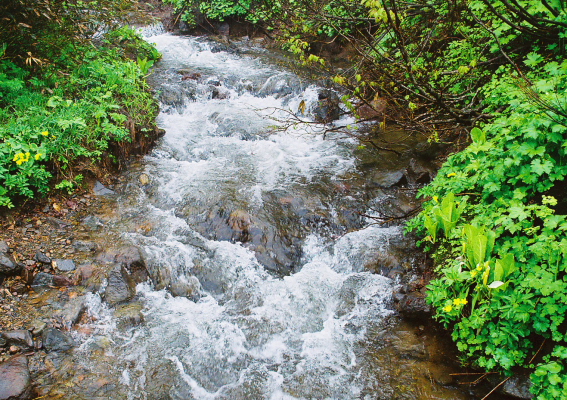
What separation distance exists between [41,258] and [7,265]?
0.39 meters

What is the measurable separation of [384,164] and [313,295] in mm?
3630

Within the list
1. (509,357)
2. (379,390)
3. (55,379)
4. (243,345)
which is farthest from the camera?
(243,345)

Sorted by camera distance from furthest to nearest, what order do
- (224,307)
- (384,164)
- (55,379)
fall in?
(384,164), (224,307), (55,379)

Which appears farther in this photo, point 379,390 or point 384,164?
point 384,164

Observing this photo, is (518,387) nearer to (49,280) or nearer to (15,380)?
→ (15,380)

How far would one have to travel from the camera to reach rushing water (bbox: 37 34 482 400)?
3.81m

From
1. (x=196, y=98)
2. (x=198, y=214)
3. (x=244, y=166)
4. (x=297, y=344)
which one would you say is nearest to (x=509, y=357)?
(x=297, y=344)

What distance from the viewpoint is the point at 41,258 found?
4.52 m

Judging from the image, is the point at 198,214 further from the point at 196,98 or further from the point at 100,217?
the point at 196,98

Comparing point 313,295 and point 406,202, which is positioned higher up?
point 406,202

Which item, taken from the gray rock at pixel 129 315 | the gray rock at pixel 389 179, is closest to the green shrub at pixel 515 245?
the gray rock at pixel 389 179

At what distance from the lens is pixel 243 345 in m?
4.22

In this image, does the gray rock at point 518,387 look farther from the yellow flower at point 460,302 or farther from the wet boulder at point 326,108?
the wet boulder at point 326,108

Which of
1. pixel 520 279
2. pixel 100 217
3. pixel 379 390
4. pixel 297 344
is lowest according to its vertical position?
pixel 100 217
